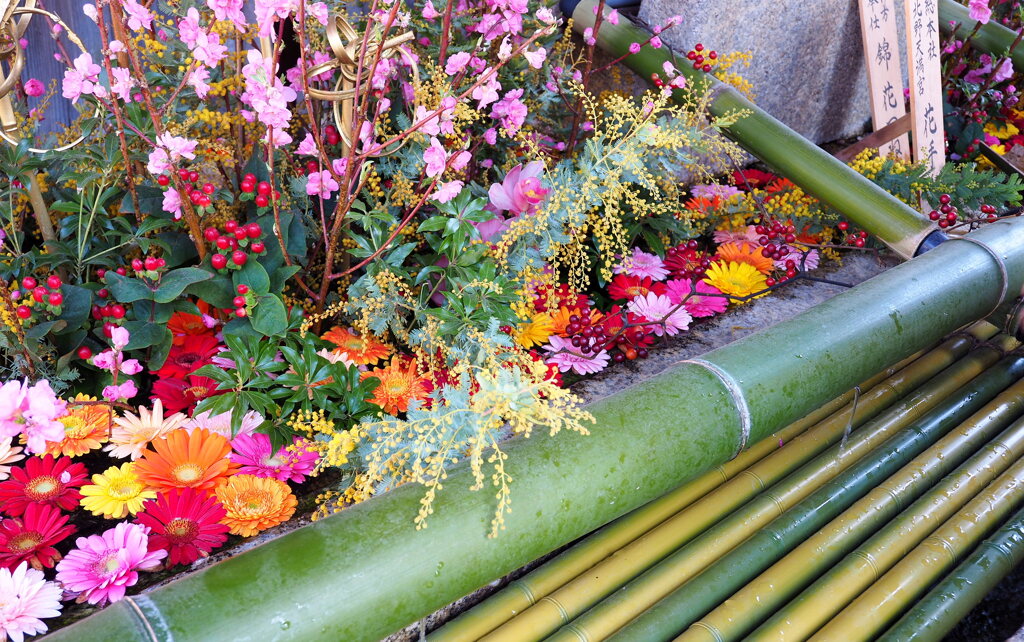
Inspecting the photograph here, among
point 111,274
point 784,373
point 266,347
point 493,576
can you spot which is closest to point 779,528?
point 784,373

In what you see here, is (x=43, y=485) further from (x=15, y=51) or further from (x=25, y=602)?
(x=15, y=51)

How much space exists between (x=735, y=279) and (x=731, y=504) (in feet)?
2.39

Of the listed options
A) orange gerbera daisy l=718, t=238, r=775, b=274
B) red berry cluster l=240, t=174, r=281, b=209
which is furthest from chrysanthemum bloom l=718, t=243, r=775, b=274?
red berry cluster l=240, t=174, r=281, b=209

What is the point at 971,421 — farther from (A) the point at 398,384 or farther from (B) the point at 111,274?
(B) the point at 111,274

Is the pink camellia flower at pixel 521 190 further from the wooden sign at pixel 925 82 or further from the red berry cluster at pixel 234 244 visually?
the wooden sign at pixel 925 82

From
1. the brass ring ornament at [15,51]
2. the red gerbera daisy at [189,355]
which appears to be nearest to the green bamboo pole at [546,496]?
the red gerbera daisy at [189,355]

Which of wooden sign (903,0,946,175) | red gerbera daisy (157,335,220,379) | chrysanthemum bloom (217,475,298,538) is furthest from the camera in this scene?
wooden sign (903,0,946,175)

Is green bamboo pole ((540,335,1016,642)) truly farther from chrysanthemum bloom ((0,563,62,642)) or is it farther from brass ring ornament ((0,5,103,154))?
brass ring ornament ((0,5,103,154))

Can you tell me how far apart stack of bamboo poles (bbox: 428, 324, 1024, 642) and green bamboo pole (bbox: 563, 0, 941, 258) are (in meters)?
0.42

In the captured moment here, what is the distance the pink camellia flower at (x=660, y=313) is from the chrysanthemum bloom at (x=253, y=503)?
878 mm

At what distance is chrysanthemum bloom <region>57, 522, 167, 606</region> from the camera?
1.05 metres

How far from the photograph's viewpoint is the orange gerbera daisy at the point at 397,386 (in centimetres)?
144

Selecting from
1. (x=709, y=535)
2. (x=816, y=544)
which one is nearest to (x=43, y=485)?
(x=709, y=535)

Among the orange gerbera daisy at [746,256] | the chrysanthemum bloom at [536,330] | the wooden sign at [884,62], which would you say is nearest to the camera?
the chrysanthemum bloom at [536,330]
